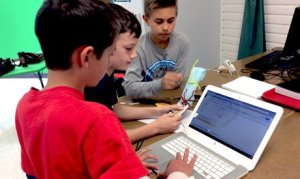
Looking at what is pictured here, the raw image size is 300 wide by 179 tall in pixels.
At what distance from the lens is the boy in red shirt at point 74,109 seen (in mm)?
589

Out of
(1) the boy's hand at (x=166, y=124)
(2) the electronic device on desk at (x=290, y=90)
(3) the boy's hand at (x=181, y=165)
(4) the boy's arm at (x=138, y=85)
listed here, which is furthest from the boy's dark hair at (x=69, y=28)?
(2) the electronic device on desk at (x=290, y=90)

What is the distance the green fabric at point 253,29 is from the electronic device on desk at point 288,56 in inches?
15.7

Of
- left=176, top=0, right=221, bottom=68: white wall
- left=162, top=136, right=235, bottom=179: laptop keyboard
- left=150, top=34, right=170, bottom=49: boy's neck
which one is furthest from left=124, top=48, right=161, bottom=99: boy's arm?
left=176, top=0, right=221, bottom=68: white wall

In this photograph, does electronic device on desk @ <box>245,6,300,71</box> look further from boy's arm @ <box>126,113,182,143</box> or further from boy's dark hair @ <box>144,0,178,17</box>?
boy's arm @ <box>126,113,182,143</box>

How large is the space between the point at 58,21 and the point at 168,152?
569 millimetres

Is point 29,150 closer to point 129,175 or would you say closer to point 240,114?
point 129,175

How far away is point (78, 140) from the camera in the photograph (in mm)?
589

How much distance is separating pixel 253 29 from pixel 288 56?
99 centimetres

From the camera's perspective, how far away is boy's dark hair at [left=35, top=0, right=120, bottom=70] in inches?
24.2

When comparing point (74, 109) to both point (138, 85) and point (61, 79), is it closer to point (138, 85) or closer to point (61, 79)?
point (61, 79)

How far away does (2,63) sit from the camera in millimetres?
2490

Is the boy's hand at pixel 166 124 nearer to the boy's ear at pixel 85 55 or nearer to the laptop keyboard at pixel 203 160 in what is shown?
the laptop keyboard at pixel 203 160

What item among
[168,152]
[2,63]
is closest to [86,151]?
[168,152]

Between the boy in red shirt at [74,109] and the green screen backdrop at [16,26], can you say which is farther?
the green screen backdrop at [16,26]
